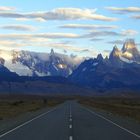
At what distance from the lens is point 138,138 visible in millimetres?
26344

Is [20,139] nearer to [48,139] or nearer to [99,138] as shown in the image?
[48,139]

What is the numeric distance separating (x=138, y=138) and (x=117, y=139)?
1305mm

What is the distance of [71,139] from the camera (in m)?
25.4

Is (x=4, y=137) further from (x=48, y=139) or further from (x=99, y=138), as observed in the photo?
(x=99, y=138)

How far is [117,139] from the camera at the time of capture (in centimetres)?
2573

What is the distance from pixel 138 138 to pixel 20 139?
6.13m

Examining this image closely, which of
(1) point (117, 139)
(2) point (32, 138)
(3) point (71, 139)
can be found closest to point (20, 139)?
(2) point (32, 138)

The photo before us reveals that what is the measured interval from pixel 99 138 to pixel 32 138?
348cm

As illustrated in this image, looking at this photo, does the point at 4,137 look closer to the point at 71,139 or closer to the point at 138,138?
the point at 71,139

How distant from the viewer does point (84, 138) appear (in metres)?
26.2

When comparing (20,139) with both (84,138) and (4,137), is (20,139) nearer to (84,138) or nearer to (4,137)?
(4,137)

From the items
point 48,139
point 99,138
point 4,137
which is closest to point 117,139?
point 99,138

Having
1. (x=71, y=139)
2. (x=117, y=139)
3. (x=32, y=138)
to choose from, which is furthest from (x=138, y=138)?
(x=32, y=138)

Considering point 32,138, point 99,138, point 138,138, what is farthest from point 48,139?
point 138,138
